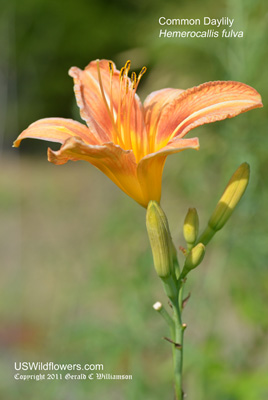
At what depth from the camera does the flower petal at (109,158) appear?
2.36 ft

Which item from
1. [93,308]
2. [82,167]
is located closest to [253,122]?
[93,308]

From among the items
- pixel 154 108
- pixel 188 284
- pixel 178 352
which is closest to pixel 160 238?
pixel 178 352

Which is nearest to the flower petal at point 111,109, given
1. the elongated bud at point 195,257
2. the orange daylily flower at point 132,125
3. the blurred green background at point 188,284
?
the orange daylily flower at point 132,125

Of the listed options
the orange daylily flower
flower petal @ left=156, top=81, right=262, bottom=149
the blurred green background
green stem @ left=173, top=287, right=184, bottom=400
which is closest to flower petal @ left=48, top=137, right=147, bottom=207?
the orange daylily flower

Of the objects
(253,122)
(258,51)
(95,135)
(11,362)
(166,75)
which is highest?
(166,75)

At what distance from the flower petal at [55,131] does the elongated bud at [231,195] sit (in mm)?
268

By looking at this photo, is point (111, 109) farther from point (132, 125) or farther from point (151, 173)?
point (151, 173)

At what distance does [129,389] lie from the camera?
182cm

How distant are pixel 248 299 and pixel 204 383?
40 cm

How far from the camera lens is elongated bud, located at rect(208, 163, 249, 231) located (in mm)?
834

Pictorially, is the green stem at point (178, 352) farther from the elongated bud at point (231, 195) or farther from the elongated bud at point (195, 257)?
the elongated bud at point (231, 195)

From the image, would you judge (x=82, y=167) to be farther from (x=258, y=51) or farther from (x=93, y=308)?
(x=258, y=51)

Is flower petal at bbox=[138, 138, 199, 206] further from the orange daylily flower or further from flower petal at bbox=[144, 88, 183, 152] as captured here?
flower petal at bbox=[144, 88, 183, 152]

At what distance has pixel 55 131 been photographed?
2.76 ft
